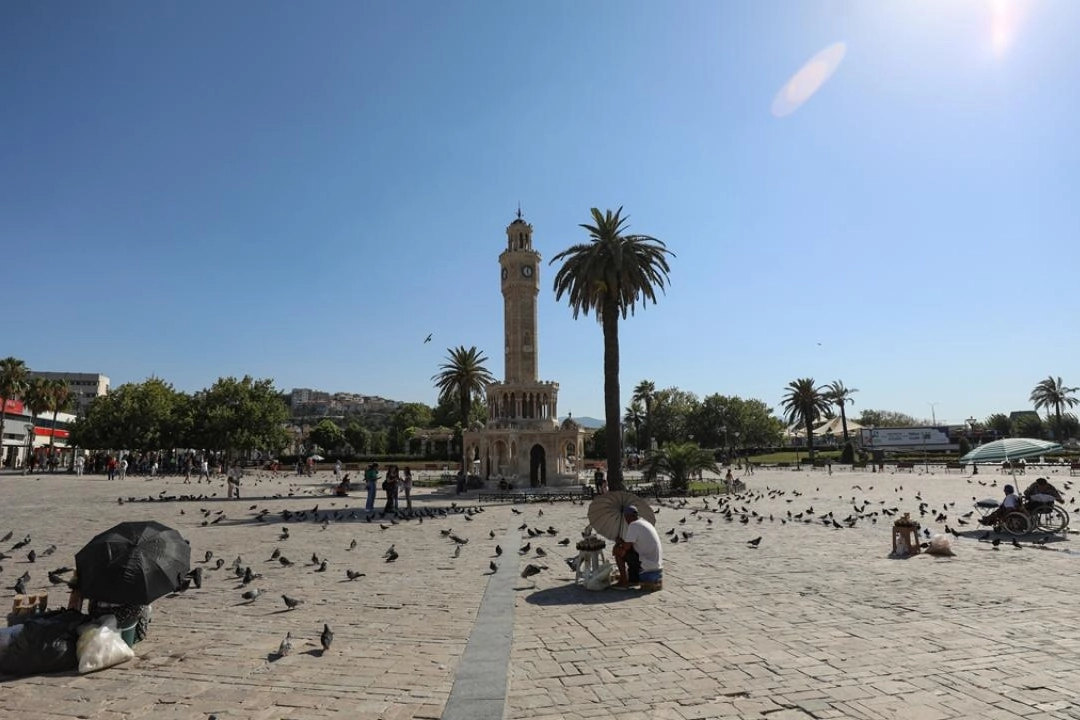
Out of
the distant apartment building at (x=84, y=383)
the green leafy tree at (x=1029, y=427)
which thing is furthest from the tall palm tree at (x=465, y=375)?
the distant apartment building at (x=84, y=383)

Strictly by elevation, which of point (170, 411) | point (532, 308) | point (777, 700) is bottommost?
point (777, 700)

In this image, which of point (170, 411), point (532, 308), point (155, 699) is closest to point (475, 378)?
point (532, 308)

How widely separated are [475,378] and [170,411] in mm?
31870

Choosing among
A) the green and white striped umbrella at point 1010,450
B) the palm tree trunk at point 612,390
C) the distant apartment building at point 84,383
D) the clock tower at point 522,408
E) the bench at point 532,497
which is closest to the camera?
the green and white striped umbrella at point 1010,450

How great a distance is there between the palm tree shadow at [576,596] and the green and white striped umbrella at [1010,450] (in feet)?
43.2

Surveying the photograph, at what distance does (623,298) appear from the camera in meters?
32.7

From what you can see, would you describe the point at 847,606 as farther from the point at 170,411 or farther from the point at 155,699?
the point at 170,411

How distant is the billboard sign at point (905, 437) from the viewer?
94625 mm

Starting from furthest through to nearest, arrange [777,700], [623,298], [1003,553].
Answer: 1. [623,298]
2. [1003,553]
3. [777,700]

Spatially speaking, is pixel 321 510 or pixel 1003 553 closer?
pixel 1003 553

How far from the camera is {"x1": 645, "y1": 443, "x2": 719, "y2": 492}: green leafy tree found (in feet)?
112

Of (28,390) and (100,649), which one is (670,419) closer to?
(28,390)

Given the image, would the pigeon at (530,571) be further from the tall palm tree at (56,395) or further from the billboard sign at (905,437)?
the billboard sign at (905,437)

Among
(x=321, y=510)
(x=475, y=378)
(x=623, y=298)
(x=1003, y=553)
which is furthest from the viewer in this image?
(x=475, y=378)
